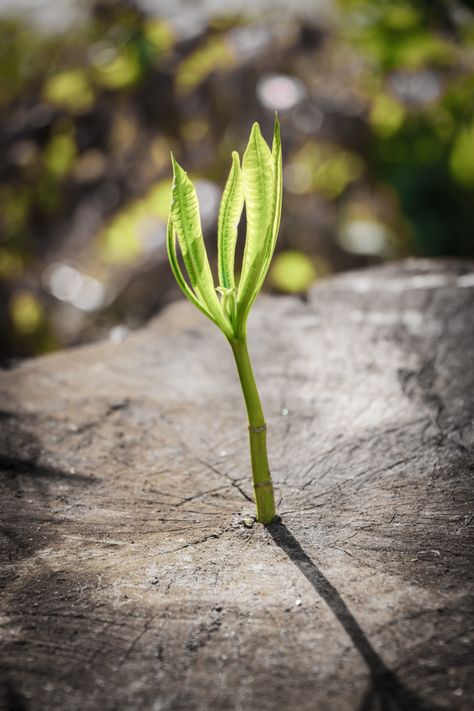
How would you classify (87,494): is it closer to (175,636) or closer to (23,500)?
(23,500)

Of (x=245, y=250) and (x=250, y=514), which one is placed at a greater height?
(x=245, y=250)

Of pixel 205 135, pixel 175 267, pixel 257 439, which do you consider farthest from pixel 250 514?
pixel 205 135

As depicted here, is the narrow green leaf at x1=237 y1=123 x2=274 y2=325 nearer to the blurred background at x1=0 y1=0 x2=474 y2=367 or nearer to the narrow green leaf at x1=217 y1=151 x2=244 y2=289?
the narrow green leaf at x1=217 y1=151 x2=244 y2=289

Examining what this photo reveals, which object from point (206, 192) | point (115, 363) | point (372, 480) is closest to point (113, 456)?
point (115, 363)

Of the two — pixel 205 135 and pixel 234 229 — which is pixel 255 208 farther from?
pixel 205 135

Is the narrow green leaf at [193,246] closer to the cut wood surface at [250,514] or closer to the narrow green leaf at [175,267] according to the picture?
the narrow green leaf at [175,267]
